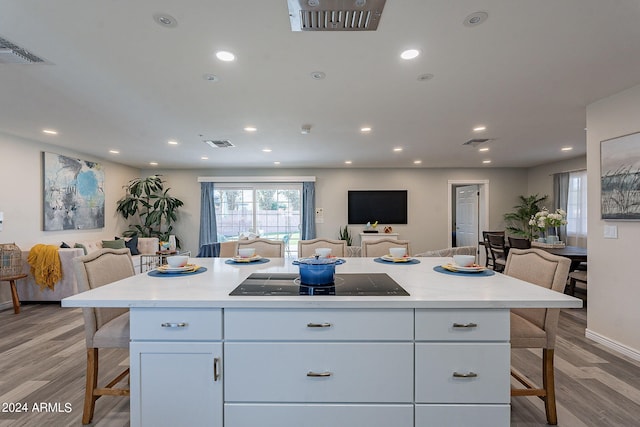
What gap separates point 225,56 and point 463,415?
2514mm

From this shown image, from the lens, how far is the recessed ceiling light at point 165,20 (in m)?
1.63

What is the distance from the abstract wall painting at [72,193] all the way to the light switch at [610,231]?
7142 mm

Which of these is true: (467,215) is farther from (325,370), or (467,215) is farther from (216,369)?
(216,369)

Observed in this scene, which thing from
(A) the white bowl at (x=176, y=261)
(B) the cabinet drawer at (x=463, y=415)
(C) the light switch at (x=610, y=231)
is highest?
(C) the light switch at (x=610, y=231)

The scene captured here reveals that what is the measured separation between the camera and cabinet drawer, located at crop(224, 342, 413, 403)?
1.31 meters

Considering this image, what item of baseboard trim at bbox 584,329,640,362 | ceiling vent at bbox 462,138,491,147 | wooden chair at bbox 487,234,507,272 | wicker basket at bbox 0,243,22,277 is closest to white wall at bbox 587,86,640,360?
baseboard trim at bbox 584,329,640,362

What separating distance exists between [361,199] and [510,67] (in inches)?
192

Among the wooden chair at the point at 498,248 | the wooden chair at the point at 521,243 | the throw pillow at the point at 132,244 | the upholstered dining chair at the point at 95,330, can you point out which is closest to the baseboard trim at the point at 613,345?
the wooden chair at the point at 521,243

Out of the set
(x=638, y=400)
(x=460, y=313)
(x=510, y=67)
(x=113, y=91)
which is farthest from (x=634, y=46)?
(x=113, y=91)

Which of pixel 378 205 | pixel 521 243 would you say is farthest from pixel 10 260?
pixel 521 243

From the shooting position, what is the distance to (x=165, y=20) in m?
1.66

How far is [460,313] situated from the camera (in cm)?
130

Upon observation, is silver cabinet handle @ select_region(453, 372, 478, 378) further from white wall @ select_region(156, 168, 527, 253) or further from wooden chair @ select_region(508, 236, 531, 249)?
white wall @ select_region(156, 168, 527, 253)

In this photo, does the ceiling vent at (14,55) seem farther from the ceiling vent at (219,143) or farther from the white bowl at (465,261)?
the white bowl at (465,261)
